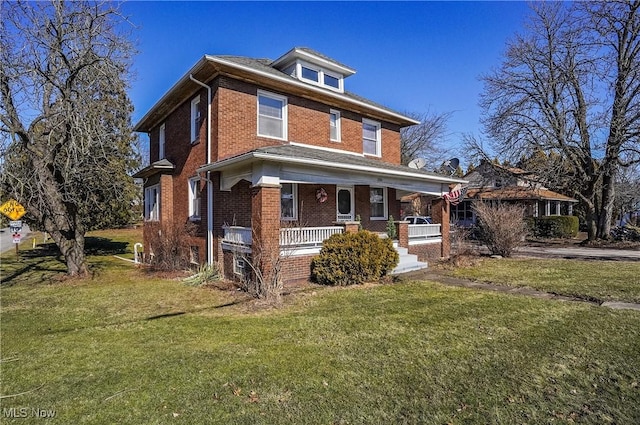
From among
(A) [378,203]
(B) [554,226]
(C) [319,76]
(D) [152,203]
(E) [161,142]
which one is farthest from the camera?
(B) [554,226]

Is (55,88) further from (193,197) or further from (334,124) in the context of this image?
(334,124)

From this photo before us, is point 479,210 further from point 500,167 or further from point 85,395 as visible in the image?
point 85,395

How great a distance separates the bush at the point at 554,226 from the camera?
90.0ft

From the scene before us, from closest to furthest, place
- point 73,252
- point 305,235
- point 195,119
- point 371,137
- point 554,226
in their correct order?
point 305,235 → point 73,252 → point 195,119 → point 371,137 → point 554,226

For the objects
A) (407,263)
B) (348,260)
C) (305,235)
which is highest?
(305,235)

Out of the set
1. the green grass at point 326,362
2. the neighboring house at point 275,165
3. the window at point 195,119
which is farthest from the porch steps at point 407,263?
the window at point 195,119

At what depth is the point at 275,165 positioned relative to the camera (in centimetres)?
941

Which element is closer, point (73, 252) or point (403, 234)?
point (73, 252)

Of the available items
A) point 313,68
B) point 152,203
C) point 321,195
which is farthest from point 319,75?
point 152,203

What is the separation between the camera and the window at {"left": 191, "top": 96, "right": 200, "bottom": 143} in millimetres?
13070

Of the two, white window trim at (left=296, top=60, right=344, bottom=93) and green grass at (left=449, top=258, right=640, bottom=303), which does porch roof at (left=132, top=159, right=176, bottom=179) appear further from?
green grass at (left=449, top=258, right=640, bottom=303)

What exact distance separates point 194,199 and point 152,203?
430cm

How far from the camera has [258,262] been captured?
8961 millimetres

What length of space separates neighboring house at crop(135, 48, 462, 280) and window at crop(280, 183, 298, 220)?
1.5 inches
